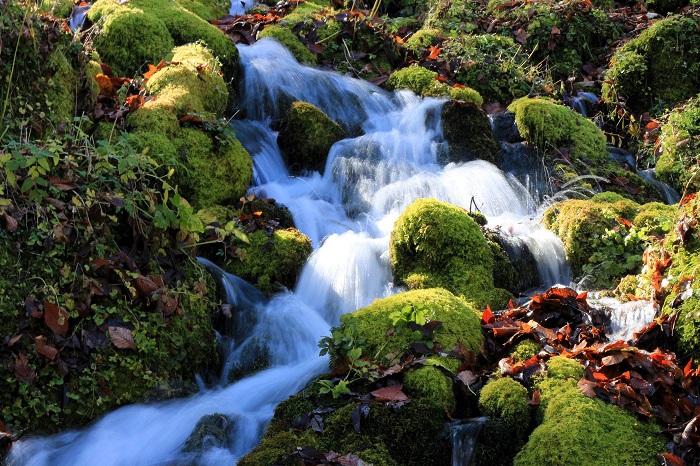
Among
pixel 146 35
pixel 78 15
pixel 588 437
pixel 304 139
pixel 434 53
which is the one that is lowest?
pixel 588 437

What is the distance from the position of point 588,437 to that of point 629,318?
60.2 inches

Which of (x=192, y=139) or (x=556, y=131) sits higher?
(x=192, y=139)

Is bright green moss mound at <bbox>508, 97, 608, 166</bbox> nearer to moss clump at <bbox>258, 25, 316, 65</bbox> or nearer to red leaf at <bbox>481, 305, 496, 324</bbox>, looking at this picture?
moss clump at <bbox>258, 25, 316, 65</bbox>

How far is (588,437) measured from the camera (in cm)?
399

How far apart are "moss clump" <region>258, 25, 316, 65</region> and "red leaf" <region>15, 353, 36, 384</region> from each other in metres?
7.18

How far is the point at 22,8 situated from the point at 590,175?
246 inches

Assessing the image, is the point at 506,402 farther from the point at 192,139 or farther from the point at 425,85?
the point at 425,85

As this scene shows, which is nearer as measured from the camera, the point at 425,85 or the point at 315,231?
the point at 315,231

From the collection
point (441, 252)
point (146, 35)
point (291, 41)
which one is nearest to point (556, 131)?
point (441, 252)

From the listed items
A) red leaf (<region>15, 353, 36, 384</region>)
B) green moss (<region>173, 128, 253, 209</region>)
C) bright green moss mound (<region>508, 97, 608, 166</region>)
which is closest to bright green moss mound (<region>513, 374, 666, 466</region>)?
red leaf (<region>15, 353, 36, 384</region>)

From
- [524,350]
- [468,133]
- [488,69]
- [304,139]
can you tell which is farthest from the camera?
[488,69]

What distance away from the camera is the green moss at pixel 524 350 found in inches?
190

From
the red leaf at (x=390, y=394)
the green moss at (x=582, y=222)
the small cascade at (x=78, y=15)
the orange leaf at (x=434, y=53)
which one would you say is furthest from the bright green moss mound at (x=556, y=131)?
the small cascade at (x=78, y=15)

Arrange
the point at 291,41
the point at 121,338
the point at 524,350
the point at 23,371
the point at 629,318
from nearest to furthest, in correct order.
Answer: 1. the point at 23,371
2. the point at 524,350
3. the point at 121,338
4. the point at 629,318
5. the point at 291,41
